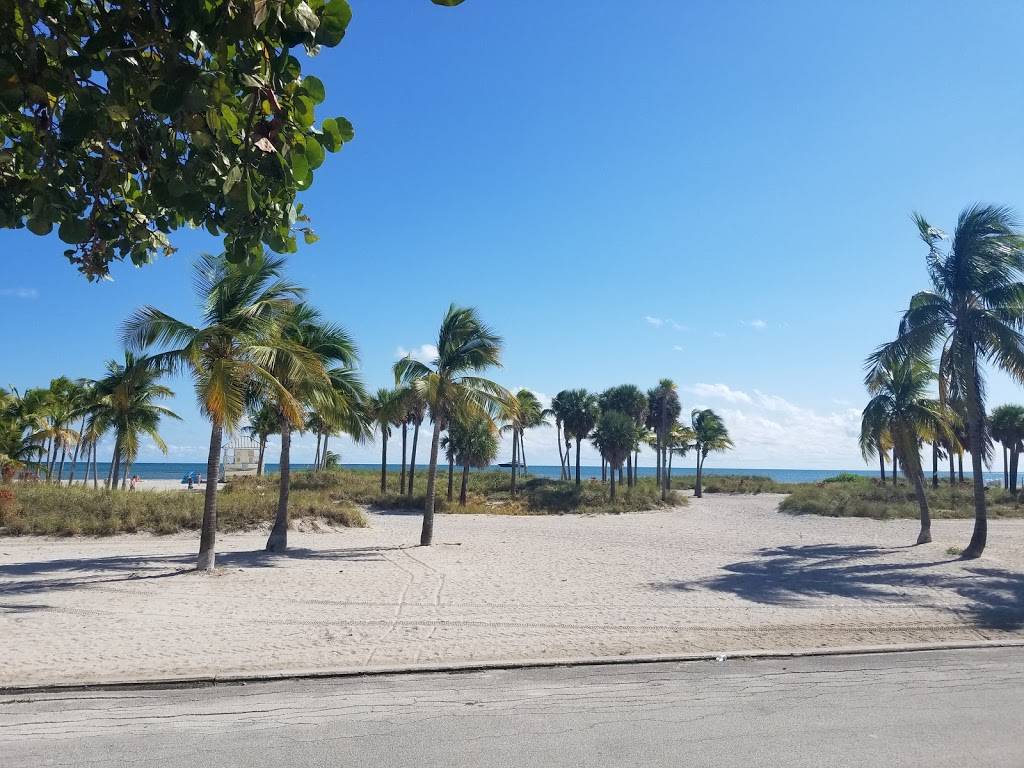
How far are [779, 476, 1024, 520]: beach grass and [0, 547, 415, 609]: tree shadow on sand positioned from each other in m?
24.3

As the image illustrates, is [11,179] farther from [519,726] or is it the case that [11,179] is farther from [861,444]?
[861,444]

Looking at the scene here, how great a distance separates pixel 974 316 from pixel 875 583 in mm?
7808

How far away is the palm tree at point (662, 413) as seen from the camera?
5103 cm

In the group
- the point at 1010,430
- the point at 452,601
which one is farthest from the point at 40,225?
the point at 1010,430

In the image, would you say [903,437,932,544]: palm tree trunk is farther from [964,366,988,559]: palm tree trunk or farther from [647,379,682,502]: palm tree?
[647,379,682,502]: palm tree

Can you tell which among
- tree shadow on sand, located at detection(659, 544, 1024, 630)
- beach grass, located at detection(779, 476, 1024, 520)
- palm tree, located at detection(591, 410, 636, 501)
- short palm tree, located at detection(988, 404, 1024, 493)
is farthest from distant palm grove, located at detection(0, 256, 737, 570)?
short palm tree, located at detection(988, 404, 1024, 493)

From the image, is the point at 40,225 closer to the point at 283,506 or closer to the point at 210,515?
the point at 210,515

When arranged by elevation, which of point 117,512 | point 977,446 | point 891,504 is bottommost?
point 117,512

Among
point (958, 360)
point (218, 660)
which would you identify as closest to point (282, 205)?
point (218, 660)

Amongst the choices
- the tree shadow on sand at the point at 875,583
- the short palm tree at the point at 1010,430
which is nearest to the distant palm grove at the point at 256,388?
the tree shadow on sand at the point at 875,583

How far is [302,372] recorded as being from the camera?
13523 millimetres

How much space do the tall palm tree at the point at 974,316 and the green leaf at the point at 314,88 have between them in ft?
57.7

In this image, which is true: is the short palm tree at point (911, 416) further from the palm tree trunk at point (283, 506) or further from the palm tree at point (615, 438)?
the palm tree at point (615, 438)

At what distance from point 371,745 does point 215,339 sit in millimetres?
10037
